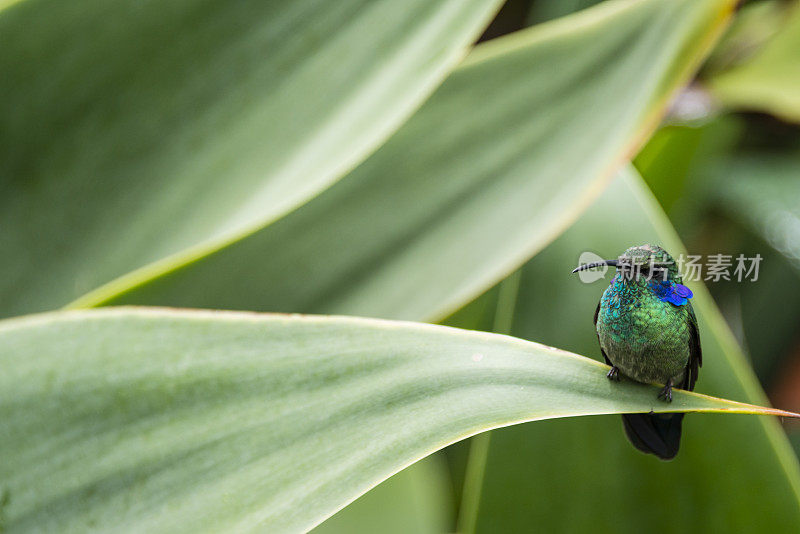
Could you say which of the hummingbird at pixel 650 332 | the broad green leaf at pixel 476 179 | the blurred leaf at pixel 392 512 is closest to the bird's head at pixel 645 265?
the hummingbird at pixel 650 332

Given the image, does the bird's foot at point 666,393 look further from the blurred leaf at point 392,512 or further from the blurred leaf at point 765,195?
the blurred leaf at point 765,195

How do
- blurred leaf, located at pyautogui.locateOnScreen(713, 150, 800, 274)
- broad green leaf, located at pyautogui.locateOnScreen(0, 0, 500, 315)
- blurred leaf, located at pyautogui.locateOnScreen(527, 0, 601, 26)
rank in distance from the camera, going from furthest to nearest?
blurred leaf, located at pyautogui.locateOnScreen(527, 0, 601, 26)
blurred leaf, located at pyautogui.locateOnScreen(713, 150, 800, 274)
broad green leaf, located at pyautogui.locateOnScreen(0, 0, 500, 315)

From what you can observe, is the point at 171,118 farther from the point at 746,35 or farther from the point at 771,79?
the point at 746,35

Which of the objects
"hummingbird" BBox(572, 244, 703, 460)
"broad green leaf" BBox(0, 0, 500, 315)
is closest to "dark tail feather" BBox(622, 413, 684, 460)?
"hummingbird" BBox(572, 244, 703, 460)

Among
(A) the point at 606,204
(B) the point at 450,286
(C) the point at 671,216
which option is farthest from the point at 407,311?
(C) the point at 671,216

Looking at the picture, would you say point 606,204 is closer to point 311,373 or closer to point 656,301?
point 656,301

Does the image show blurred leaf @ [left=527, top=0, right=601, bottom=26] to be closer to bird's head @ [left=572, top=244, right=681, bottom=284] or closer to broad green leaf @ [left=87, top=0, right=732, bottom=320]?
broad green leaf @ [left=87, top=0, right=732, bottom=320]

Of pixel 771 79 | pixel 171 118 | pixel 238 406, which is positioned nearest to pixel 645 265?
pixel 238 406
